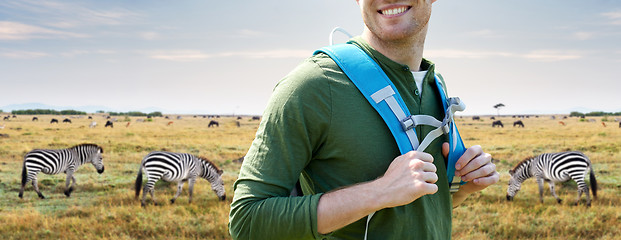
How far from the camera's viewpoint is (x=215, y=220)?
10305mm

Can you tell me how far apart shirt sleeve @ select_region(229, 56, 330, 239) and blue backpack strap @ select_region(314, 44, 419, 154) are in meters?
0.12

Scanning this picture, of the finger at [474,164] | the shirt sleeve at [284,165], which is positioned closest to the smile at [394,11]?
the shirt sleeve at [284,165]

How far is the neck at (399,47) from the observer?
182 centimetres

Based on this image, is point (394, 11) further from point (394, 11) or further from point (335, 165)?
point (335, 165)

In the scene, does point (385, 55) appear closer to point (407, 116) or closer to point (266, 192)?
point (407, 116)

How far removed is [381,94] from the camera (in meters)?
1.55

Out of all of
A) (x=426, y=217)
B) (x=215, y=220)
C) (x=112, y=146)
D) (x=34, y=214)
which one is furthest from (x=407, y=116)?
(x=112, y=146)

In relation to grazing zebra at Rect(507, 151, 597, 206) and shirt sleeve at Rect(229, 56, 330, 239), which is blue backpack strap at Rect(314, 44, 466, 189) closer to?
shirt sleeve at Rect(229, 56, 330, 239)

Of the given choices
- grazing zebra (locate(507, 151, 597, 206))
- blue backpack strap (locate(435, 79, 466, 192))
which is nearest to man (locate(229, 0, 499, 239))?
blue backpack strap (locate(435, 79, 466, 192))

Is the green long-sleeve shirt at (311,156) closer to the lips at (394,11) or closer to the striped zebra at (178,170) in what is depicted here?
the lips at (394,11)

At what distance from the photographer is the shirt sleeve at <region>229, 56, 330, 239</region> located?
144 centimetres

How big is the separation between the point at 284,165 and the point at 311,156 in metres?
0.14

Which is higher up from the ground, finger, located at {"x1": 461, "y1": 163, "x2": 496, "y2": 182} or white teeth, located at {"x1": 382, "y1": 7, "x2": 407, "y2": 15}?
white teeth, located at {"x1": 382, "y1": 7, "x2": 407, "y2": 15}

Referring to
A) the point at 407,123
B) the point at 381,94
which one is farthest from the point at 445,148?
the point at 381,94
